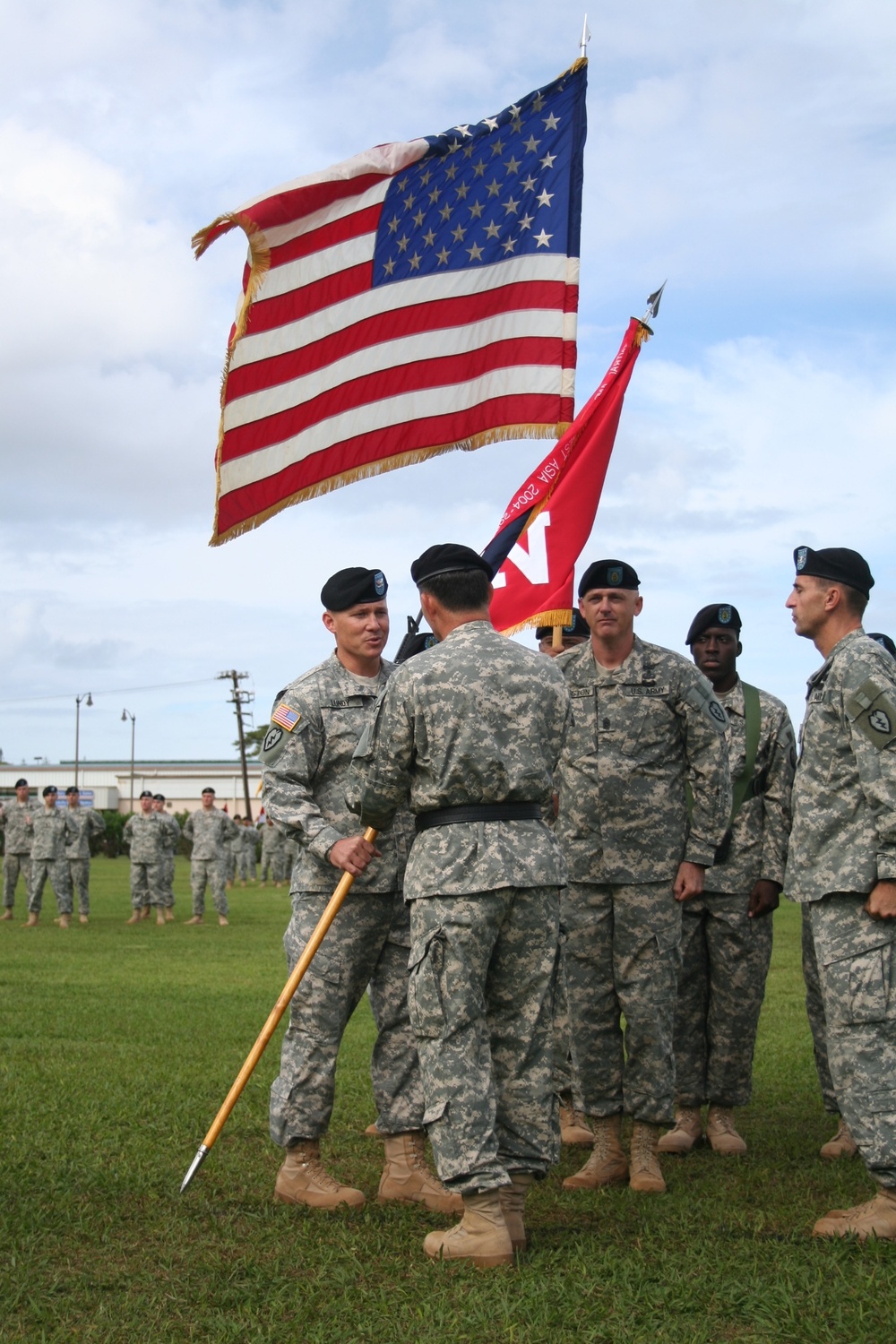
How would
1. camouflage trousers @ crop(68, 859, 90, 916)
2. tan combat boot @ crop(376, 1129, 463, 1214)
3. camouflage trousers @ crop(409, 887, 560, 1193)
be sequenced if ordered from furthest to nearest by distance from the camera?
camouflage trousers @ crop(68, 859, 90, 916) → tan combat boot @ crop(376, 1129, 463, 1214) → camouflage trousers @ crop(409, 887, 560, 1193)

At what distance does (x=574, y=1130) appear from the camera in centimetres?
650

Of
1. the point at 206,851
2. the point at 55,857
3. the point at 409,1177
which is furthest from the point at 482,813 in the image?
the point at 206,851

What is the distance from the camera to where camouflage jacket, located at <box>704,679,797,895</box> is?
6.23 m

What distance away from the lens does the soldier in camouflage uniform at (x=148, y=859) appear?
2180 cm

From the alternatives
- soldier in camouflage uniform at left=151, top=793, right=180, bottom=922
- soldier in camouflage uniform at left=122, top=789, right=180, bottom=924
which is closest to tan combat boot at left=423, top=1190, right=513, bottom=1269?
soldier in camouflage uniform at left=122, top=789, right=180, bottom=924

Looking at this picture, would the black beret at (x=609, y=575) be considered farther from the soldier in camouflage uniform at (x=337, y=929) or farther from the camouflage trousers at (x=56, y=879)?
the camouflage trousers at (x=56, y=879)

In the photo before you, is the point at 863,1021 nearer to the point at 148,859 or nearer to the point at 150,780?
the point at 148,859

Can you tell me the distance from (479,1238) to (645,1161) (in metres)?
1.39

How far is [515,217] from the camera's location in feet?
21.8

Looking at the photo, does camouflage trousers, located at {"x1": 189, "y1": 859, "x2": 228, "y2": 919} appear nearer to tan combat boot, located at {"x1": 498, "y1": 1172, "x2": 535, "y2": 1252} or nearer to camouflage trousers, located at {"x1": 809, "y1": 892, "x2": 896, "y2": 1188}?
tan combat boot, located at {"x1": 498, "y1": 1172, "x2": 535, "y2": 1252}

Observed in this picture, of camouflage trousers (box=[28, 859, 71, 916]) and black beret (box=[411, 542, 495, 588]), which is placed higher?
black beret (box=[411, 542, 495, 588])

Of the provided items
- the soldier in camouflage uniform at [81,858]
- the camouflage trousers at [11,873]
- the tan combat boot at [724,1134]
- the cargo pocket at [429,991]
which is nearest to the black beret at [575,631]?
the tan combat boot at [724,1134]

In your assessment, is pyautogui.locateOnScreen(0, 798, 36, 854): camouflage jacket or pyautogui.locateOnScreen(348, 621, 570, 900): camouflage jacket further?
pyautogui.locateOnScreen(0, 798, 36, 854): camouflage jacket

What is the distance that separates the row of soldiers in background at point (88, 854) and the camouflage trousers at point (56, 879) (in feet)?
0.05
